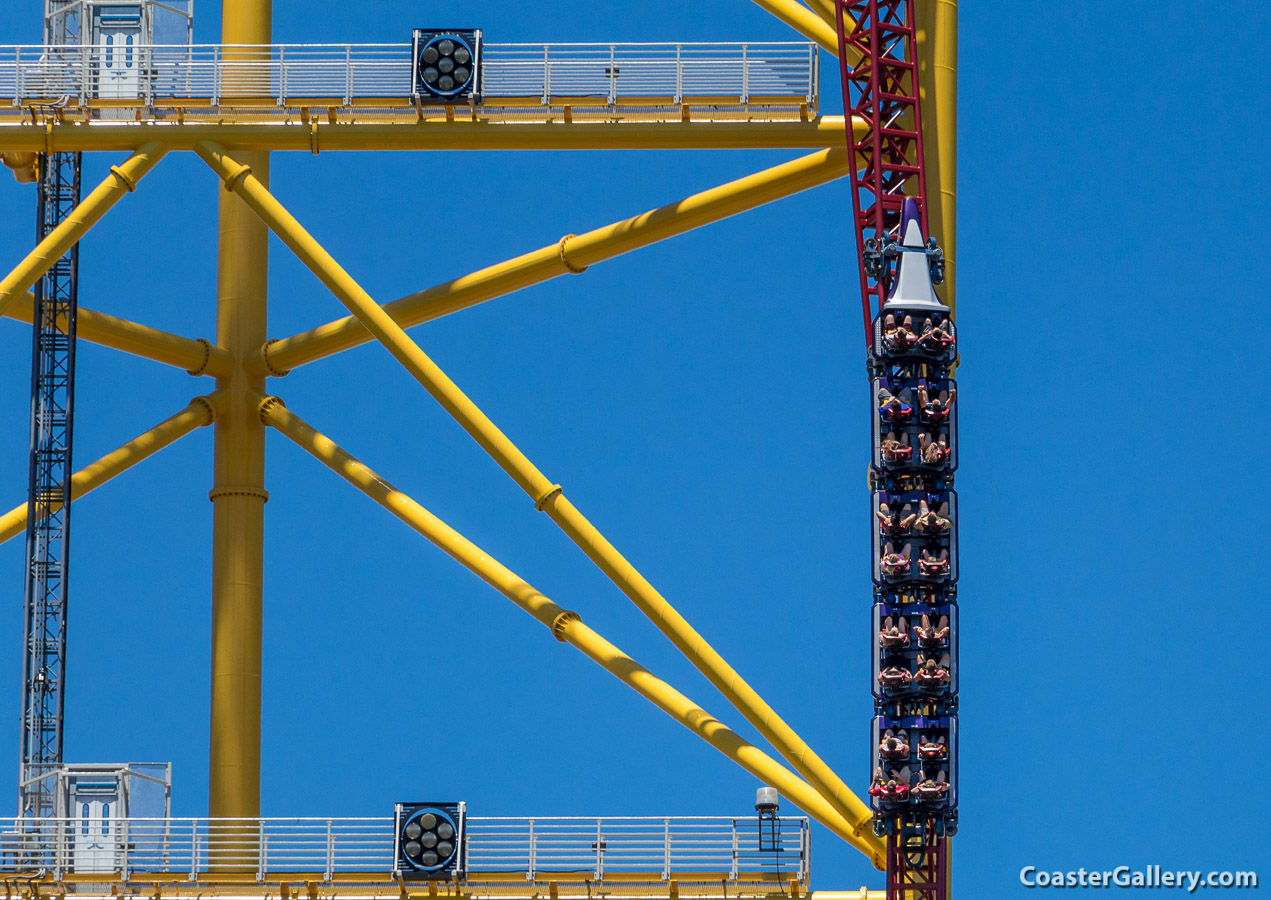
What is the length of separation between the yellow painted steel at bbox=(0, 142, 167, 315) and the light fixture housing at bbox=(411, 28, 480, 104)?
511cm

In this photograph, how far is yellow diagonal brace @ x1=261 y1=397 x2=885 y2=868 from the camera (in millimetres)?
55250

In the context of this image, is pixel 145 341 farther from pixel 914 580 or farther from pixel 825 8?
pixel 914 580

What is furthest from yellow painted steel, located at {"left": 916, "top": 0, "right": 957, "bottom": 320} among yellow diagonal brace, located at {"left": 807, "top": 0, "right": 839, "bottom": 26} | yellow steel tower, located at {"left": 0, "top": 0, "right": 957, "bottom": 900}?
yellow diagonal brace, located at {"left": 807, "top": 0, "right": 839, "bottom": 26}

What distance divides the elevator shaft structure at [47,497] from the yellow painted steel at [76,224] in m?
3.35

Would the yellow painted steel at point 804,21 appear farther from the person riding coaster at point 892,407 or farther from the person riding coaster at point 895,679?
the person riding coaster at point 895,679

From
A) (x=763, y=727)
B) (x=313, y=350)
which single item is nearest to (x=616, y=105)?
(x=313, y=350)

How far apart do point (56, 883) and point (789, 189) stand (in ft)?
61.4

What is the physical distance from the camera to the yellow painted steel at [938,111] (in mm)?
57188

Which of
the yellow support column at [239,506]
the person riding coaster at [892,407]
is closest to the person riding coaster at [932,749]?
the person riding coaster at [892,407]

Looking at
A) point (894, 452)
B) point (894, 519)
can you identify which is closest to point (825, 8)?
point (894, 452)

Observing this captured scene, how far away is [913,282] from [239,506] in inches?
626

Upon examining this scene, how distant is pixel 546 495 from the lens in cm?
5684

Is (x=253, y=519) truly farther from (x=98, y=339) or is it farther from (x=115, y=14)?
(x=115, y=14)

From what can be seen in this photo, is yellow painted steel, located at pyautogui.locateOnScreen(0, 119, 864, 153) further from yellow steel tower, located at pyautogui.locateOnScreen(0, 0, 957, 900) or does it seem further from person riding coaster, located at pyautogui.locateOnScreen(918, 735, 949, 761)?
person riding coaster, located at pyautogui.locateOnScreen(918, 735, 949, 761)
